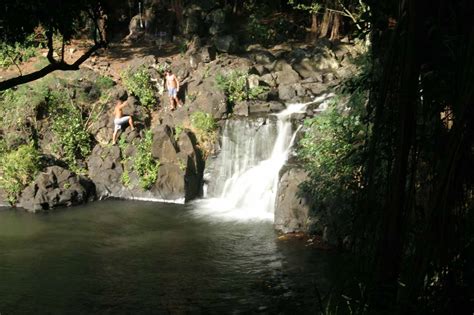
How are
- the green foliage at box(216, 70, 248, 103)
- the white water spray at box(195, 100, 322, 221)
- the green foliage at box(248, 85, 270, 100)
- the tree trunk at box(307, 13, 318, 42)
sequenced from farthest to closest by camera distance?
1. the tree trunk at box(307, 13, 318, 42)
2. the green foliage at box(248, 85, 270, 100)
3. the green foliage at box(216, 70, 248, 103)
4. the white water spray at box(195, 100, 322, 221)

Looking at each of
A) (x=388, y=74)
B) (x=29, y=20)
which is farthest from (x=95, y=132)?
(x=388, y=74)

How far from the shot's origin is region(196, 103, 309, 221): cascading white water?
14977mm

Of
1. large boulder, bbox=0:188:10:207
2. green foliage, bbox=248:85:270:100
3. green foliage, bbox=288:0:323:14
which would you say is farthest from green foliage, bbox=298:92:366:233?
large boulder, bbox=0:188:10:207

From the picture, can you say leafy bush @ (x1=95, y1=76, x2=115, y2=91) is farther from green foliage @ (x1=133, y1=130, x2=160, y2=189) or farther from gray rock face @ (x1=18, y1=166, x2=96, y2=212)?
gray rock face @ (x1=18, y1=166, x2=96, y2=212)

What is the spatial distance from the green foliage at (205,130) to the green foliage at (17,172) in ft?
16.4

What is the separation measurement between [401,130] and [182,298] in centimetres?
679

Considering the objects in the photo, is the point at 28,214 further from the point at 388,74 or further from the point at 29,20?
the point at 388,74

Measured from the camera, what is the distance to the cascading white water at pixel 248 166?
49.1 feet

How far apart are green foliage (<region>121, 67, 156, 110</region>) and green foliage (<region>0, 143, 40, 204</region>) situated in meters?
4.32

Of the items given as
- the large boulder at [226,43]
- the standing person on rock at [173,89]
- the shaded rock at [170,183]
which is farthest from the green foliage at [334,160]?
the large boulder at [226,43]

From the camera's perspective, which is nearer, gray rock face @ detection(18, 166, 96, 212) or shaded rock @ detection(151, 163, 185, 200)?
gray rock face @ detection(18, 166, 96, 212)

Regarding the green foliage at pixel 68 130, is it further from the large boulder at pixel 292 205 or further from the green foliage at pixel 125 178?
the large boulder at pixel 292 205

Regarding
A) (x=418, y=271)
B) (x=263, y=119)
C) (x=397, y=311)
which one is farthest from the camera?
(x=263, y=119)

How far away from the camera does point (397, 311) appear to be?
2.78 metres
